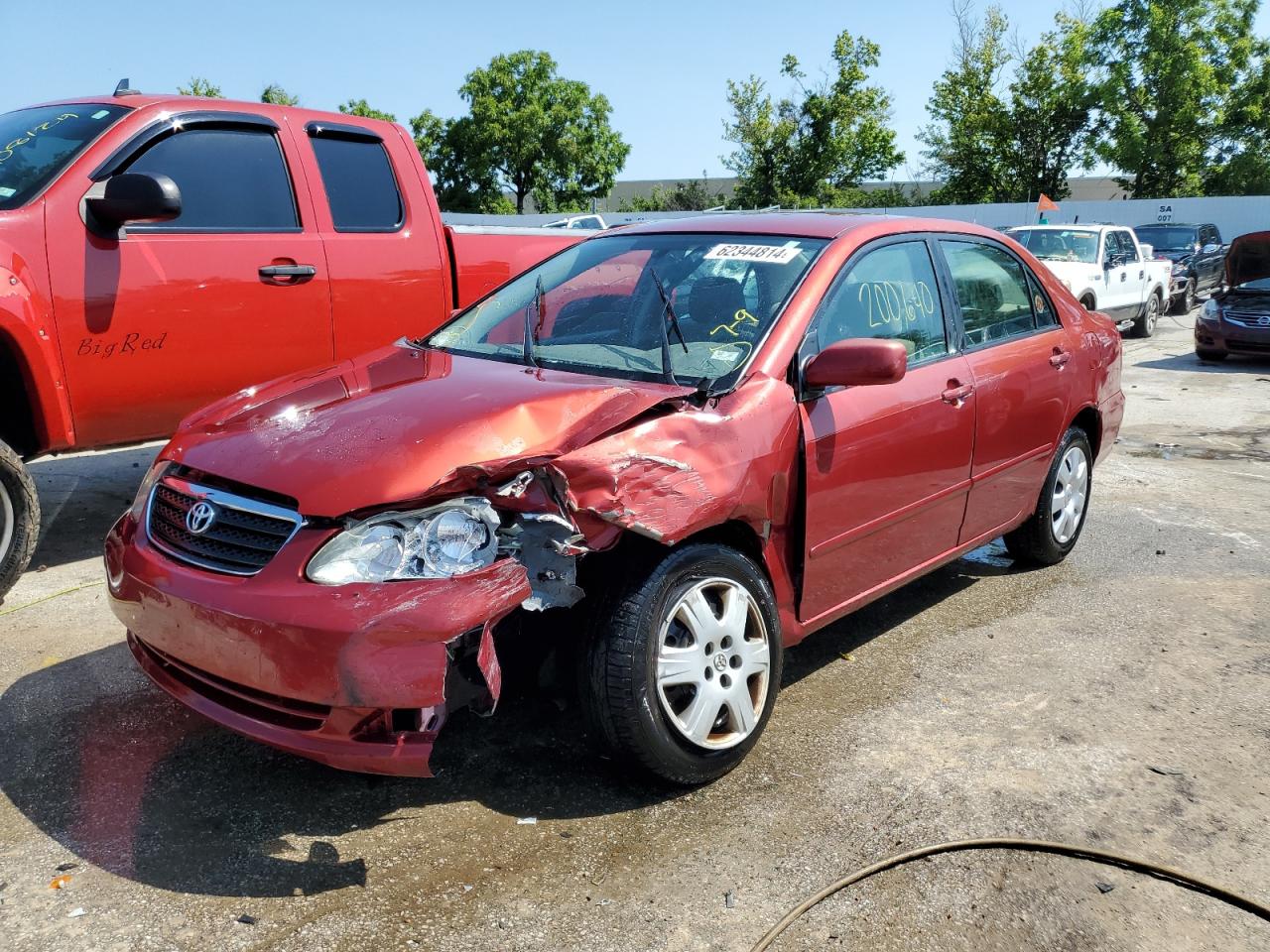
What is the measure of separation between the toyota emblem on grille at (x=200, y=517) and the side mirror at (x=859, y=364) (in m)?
1.84

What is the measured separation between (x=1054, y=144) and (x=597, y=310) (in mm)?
46084

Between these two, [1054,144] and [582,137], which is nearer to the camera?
[1054,144]

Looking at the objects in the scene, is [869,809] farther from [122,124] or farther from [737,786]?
[122,124]

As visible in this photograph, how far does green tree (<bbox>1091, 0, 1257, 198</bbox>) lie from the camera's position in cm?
4125

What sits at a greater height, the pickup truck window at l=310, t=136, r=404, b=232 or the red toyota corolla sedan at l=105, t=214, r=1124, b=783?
the pickup truck window at l=310, t=136, r=404, b=232

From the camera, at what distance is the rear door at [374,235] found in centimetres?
566

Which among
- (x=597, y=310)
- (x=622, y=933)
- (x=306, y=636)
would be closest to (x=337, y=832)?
(x=306, y=636)

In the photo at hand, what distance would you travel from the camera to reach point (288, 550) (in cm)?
275

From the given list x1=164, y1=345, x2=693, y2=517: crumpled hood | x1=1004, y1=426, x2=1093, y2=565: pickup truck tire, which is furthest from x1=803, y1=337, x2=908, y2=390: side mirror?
x1=1004, y1=426, x2=1093, y2=565: pickup truck tire

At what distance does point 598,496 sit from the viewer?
2.81 meters

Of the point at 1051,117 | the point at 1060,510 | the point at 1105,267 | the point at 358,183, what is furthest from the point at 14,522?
the point at 1051,117

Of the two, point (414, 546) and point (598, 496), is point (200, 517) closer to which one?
point (414, 546)

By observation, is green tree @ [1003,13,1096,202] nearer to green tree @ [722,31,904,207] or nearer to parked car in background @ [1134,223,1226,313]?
green tree @ [722,31,904,207]

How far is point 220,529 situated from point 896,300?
8.33 ft
